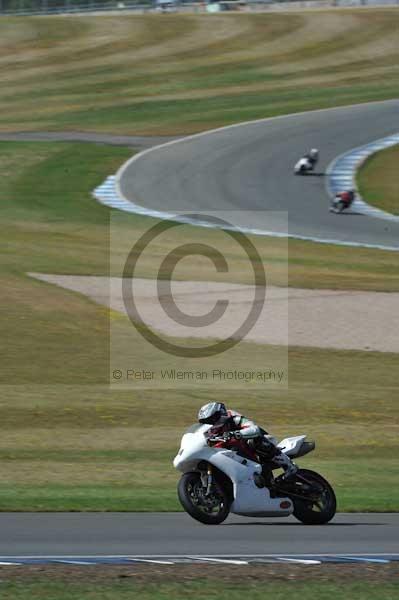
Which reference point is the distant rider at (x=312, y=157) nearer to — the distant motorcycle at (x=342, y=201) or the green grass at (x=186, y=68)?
the distant motorcycle at (x=342, y=201)

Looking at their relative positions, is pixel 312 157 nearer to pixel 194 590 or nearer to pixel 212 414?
pixel 212 414

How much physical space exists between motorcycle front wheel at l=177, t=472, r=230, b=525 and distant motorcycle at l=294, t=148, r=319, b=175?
3691 cm

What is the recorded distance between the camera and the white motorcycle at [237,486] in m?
13.9

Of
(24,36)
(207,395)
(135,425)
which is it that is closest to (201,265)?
(207,395)

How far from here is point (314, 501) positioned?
1416 cm

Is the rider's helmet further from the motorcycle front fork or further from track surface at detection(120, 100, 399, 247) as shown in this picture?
track surface at detection(120, 100, 399, 247)

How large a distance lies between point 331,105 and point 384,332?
39917mm

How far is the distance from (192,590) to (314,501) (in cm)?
374

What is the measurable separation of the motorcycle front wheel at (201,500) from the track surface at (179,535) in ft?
0.41

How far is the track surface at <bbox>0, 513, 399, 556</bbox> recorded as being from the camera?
1248cm

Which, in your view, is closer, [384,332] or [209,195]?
[384,332]

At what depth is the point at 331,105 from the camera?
2598 inches

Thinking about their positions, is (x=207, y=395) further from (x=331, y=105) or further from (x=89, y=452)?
(x=331, y=105)

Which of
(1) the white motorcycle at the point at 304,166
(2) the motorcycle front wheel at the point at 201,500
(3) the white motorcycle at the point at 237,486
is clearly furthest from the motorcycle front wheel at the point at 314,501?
(1) the white motorcycle at the point at 304,166
